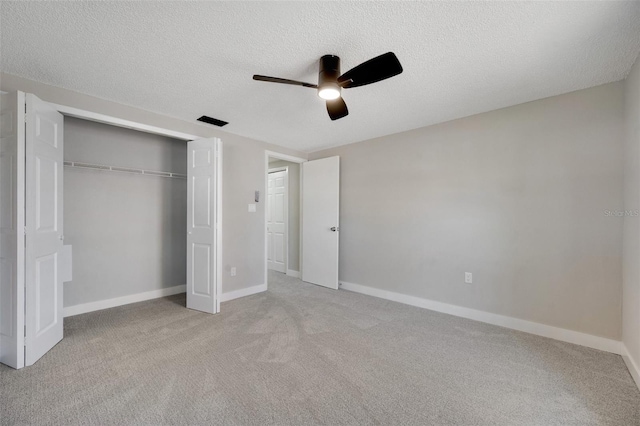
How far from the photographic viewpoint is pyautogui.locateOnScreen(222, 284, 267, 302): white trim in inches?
150

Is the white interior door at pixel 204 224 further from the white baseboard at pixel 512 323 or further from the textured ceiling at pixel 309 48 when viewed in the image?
the white baseboard at pixel 512 323

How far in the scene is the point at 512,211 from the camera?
2.93 m

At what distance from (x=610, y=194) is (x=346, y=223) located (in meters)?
3.02

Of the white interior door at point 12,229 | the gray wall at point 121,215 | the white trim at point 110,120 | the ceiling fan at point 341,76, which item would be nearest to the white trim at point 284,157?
the white trim at point 110,120

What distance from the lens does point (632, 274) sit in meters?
2.09

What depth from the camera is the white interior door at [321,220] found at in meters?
4.51

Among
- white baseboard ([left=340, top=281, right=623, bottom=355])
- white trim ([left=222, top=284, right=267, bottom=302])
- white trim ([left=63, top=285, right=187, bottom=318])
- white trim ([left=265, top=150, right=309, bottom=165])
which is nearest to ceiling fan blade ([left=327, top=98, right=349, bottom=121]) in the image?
white trim ([left=265, top=150, right=309, bottom=165])

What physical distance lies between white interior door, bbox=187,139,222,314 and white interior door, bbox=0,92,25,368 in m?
1.53

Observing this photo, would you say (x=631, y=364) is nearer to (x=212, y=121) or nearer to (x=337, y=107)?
(x=337, y=107)

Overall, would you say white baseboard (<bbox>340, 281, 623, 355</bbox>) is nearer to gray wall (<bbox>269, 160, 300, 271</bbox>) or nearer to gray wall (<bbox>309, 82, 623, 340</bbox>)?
gray wall (<bbox>309, 82, 623, 340</bbox>)

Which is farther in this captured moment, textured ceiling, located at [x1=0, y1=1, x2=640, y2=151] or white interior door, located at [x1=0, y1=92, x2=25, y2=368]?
white interior door, located at [x1=0, y1=92, x2=25, y2=368]

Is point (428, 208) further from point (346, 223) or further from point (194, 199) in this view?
point (194, 199)

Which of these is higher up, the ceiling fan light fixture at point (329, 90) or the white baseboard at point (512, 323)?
the ceiling fan light fixture at point (329, 90)

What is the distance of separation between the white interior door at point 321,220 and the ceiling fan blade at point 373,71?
259 centimetres
